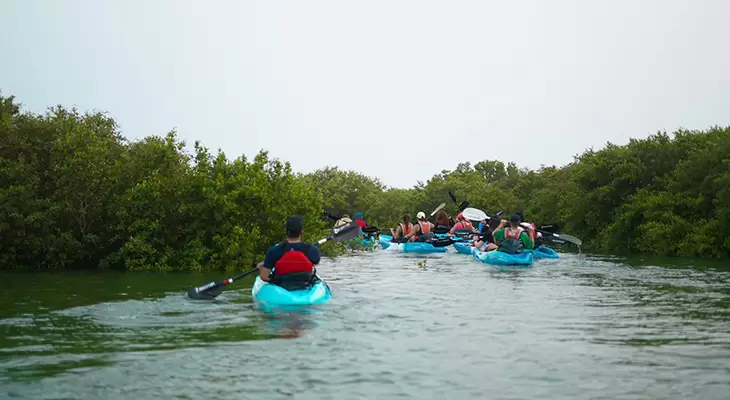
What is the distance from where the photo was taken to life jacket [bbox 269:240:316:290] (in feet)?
43.3

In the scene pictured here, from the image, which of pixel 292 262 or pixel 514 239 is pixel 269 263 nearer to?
pixel 292 262

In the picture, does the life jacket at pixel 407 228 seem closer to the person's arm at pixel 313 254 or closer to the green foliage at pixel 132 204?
the green foliage at pixel 132 204

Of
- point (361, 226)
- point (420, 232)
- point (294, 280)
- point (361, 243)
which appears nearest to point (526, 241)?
point (361, 226)

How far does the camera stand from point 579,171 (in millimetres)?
44625

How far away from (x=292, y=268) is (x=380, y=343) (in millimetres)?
3706

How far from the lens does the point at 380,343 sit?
9.84m

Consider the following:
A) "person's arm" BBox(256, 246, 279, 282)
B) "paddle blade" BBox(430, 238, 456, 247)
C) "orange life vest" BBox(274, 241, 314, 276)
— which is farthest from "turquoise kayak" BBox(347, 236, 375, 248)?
"orange life vest" BBox(274, 241, 314, 276)

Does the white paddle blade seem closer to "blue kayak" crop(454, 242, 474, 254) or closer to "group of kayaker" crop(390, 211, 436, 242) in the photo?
"blue kayak" crop(454, 242, 474, 254)

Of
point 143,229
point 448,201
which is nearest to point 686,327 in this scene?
point 143,229

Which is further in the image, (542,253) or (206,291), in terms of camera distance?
(542,253)

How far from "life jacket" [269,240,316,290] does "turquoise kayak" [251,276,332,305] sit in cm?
13

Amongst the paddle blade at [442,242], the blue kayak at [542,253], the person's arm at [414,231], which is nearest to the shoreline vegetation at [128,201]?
the paddle blade at [442,242]

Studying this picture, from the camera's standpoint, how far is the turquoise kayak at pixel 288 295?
1311 cm

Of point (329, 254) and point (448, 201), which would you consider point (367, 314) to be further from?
point (448, 201)
